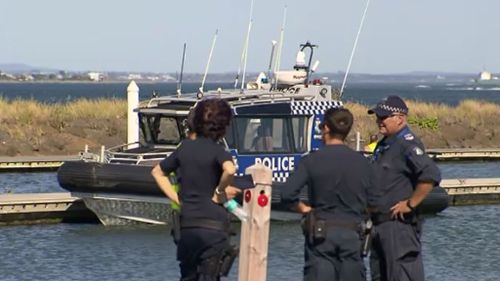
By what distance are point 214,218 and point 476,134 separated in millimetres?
32096

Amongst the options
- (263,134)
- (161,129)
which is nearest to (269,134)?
(263,134)

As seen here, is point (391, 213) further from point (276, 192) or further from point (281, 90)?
point (281, 90)

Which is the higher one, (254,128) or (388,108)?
(388,108)

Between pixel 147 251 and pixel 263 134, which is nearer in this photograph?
pixel 147 251

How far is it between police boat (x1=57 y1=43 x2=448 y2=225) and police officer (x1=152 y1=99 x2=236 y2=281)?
9.19 meters

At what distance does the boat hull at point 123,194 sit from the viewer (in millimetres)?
18203

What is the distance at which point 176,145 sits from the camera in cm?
1908

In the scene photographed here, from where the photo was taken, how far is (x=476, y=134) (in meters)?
40.1

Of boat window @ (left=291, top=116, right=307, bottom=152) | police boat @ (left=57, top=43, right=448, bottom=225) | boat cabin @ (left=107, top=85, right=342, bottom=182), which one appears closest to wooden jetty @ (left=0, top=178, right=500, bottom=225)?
police boat @ (left=57, top=43, right=448, bottom=225)

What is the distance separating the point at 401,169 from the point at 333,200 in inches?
36.0

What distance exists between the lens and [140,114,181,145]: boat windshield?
747 inches

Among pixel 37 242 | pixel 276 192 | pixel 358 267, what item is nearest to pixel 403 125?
pixel 358 267

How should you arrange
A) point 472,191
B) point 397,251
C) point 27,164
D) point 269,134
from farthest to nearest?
point 27,164, point 472,191, point 269,134, point 397,251

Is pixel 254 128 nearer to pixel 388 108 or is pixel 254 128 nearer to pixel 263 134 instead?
pixel 263 134
